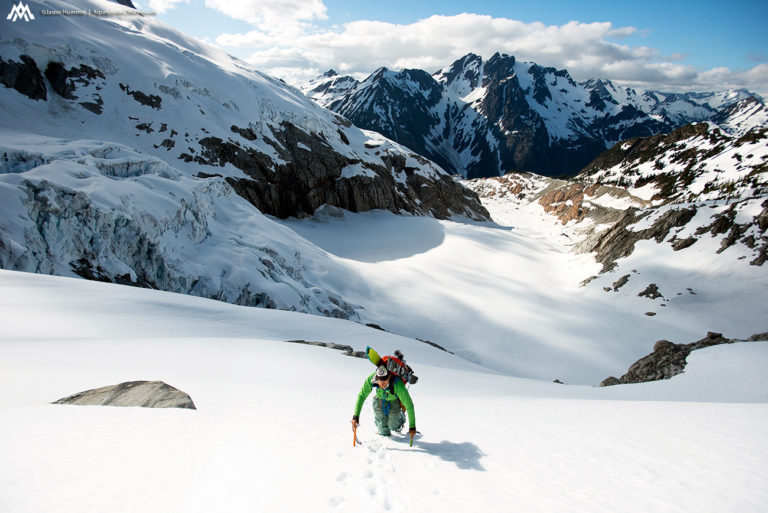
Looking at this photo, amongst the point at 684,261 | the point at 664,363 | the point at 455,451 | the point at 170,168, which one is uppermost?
the point at 684,261

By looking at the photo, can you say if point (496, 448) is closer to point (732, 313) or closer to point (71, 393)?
point (71, 393)

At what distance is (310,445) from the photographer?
16.8 feet

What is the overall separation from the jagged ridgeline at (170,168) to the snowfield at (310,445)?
9.28 metres

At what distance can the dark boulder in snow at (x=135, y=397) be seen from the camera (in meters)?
5.67

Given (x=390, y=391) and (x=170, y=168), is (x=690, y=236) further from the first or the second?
(x=170, y=168)

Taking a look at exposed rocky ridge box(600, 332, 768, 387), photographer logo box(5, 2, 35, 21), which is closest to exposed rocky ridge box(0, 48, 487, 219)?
photographer logo box(5, 2, 35, 21)

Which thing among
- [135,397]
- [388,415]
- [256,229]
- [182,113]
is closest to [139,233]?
[256,229]

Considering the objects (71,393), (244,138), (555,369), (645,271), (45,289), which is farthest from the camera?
(244,138)

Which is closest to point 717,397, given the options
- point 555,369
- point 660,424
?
Result: point 660,424

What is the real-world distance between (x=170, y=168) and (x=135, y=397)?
92.2 ft

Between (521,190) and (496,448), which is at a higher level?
(521,190)

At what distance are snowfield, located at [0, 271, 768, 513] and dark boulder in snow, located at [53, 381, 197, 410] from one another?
271mm

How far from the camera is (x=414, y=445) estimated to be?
5.82 m

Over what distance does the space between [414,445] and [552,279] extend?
37.0 metres
